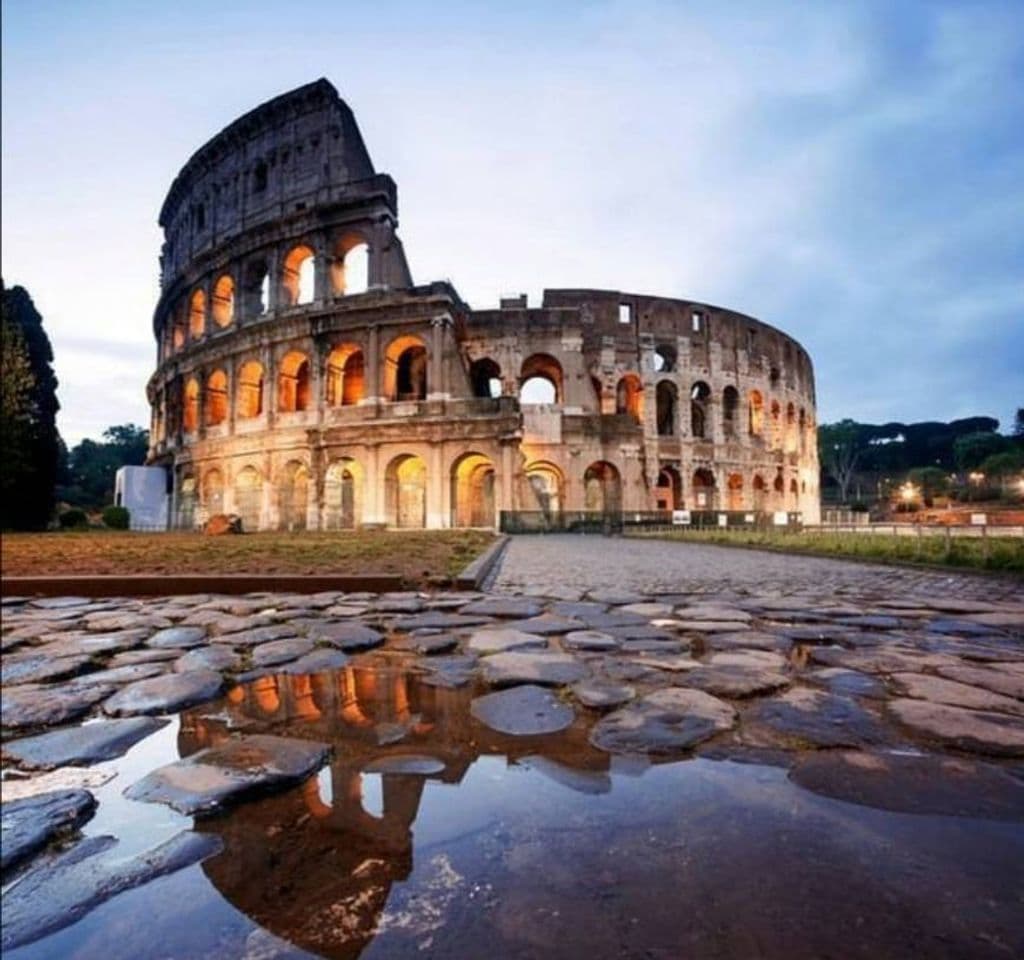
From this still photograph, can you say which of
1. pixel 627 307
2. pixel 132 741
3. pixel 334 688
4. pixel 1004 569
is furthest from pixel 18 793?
pixel 627 307

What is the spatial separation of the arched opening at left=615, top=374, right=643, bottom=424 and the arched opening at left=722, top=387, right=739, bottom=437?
185 inches

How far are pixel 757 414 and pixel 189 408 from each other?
29266 mm

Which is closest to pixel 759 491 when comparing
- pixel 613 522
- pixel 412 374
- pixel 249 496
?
pixel 613 522

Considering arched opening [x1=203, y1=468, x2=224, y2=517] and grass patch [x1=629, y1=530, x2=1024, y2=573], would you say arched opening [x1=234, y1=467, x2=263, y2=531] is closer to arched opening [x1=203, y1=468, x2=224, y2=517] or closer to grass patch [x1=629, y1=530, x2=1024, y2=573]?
arched opening [x1=203, y1=468, x2=224, y2=517]

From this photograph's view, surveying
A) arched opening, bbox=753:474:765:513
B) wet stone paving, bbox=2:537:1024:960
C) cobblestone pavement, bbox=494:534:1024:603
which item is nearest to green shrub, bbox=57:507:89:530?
wet stone paving, bbox=2:537:1024:960

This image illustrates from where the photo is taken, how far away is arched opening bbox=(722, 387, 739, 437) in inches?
1176

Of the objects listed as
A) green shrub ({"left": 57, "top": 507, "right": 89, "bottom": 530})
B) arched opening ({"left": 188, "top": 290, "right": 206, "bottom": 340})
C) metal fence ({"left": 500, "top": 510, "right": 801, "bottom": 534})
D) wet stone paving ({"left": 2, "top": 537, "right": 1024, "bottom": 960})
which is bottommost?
wet stone paving ({"left": 2, "top": 537, "right": 1024, "bottom": 960})

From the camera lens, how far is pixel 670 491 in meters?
27.9

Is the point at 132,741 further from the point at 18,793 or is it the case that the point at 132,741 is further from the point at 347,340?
the point at 347,340

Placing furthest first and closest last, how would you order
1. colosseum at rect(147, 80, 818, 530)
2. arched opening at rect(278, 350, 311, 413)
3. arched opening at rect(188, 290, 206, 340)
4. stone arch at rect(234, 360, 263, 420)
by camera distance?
1. arched opening at rect(188, 290, 206, 340)
2. stone arch at rect(234, 360, 263, 420)
3. arched opening at rect(278, 350, 311, 413)
4. colosseum at rect(147, 80, 818, 530)

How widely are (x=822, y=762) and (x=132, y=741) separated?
1.82m

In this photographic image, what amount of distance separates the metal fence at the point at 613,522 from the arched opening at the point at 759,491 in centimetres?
680

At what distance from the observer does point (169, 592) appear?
15.3ft

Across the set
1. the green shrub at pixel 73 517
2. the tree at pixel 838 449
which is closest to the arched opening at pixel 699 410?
the green shrub at pixel 73 517
